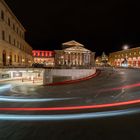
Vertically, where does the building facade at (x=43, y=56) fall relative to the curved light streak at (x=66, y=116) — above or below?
above

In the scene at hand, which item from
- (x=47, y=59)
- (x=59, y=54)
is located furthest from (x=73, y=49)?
(x=47, y=59)

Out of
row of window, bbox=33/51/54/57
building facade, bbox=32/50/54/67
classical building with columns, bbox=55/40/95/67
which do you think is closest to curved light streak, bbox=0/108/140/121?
classical building with columns, bbox=55/40/95/67

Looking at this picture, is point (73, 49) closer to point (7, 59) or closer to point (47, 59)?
point (47, 59)

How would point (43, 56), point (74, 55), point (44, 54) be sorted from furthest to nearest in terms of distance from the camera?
point (44, 54) < point (43, 56) < point (74, 55)

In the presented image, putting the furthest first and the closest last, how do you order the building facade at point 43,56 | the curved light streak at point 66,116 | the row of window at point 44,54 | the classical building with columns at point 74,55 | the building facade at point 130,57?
the row of window at point 44,54
the building facade at point 43,56
the classical building with columns at point 74,55
the building facade at point 130,57
the curved light streak at point 66,116

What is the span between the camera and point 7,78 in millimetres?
27172

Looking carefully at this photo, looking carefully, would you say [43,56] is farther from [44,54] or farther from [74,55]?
Answer: [74,55]

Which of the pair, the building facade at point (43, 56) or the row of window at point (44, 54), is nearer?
the building facade at point (43, 56)

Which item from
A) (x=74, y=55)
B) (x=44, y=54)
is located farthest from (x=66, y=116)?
(x=44, y=54)

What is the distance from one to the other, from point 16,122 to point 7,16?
38222 millimetres

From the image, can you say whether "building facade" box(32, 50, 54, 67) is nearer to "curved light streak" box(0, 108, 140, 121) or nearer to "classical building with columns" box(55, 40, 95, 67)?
"classical building with columns" box(55, 40, 95, 67)

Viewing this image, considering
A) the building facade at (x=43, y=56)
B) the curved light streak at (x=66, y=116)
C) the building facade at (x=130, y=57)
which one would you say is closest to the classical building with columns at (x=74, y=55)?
the building facade at (x=43, y=56)

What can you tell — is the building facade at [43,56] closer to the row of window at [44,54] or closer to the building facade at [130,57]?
the row of window at [44,54]

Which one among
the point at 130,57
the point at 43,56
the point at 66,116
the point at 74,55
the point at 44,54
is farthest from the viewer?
the point at 44,54
